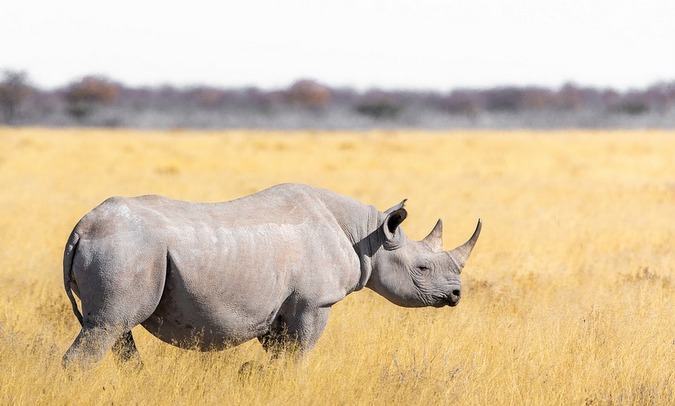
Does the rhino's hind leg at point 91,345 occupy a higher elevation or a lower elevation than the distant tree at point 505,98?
higher

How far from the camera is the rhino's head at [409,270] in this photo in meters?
7.18

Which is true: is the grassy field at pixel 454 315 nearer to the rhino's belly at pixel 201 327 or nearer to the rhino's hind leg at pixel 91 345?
the rhino's hind leg at pixel 91 345

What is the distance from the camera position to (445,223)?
15266mm

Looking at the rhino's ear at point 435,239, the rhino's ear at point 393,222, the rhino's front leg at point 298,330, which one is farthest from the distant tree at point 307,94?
the rhino's front leg at point 298,330

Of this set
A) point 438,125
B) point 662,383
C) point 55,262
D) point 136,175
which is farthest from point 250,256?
point 438,125

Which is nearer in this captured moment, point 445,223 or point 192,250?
point 192,250

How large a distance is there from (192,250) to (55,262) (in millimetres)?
5665

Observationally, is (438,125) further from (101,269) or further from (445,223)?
(101,269)

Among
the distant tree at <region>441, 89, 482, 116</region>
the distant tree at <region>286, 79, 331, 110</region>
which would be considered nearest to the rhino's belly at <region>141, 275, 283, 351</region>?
the distant tree at <region>441, 89, 482, 116</region>

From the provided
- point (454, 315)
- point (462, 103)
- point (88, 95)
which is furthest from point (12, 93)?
point (454, 315)

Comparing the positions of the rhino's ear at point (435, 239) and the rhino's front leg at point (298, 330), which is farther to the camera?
the rhino's ear at point (435, 239)

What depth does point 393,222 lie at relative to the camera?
23.4ft

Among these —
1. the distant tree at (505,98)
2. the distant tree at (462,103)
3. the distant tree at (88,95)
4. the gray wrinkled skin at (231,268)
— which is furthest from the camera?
the distant tree at (505,98)

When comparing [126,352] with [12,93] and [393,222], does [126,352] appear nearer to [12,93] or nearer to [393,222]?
[393,222]
